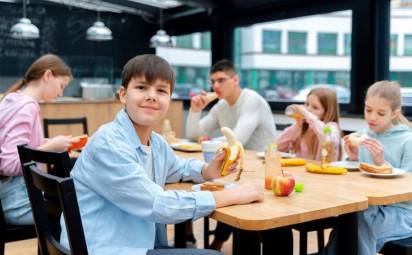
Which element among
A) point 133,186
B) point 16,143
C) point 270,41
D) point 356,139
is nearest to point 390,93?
point 356,139

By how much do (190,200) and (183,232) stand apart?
3.21 feet

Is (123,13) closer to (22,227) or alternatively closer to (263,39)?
(263,39)

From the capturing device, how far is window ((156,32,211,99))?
6.74 m

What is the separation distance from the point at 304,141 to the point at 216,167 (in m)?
1.15

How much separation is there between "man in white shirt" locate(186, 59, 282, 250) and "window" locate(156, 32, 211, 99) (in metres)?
3.04

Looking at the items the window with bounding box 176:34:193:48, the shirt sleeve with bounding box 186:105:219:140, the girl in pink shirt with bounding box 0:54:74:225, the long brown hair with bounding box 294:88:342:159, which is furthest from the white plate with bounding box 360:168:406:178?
the window with bounding box 176:34:193:48

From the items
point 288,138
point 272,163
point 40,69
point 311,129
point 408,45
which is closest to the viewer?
point 272,163

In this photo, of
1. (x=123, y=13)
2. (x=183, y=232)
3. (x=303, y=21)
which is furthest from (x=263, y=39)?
(x=183, y=232)

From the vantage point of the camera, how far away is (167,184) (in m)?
1.86

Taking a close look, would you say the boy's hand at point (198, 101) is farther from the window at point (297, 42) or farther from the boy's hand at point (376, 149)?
the window at point (297, 42)

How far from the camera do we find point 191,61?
6957 mm

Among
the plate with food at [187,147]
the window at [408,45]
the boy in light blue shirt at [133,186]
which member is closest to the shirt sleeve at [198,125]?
the plate with food at [187,147]

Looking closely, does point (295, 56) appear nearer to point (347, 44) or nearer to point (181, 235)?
point (347, 44)

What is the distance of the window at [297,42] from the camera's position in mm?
5270
